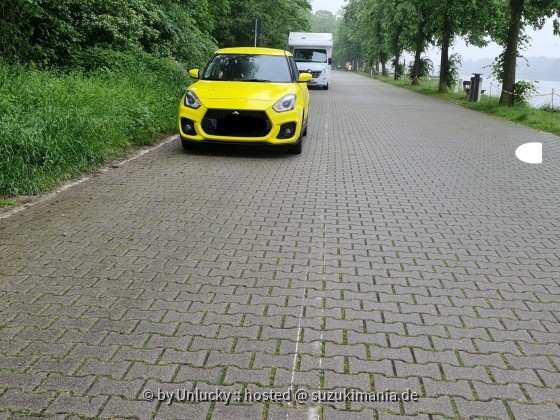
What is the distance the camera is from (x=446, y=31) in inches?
1320

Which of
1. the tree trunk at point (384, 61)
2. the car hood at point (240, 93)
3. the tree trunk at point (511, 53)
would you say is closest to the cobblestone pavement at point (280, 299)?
the car hood at point (240, 93)

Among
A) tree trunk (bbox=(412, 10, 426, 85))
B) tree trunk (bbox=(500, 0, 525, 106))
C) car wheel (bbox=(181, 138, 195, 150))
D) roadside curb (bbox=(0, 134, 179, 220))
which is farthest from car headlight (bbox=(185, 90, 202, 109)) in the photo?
tree trunk (bbox=(412, 10, 426, 85))

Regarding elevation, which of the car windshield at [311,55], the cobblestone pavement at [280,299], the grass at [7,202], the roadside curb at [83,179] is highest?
the car windshield at [311,55]

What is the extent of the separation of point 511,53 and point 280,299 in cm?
2161

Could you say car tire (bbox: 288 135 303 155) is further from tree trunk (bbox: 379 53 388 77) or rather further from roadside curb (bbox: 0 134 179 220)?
tree trunk (bbox: 379 53 388 77)

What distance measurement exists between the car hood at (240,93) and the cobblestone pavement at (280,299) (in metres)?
1.88

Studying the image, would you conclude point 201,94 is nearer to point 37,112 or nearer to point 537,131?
point 37,112

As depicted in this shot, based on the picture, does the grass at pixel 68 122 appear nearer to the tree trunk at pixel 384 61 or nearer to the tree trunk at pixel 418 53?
the tree trunk at pixel 418 53

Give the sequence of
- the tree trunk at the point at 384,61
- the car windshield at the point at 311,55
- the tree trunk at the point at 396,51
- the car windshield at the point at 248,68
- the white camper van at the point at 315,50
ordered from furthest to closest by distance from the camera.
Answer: the tree trunk at the point at 384,61, the tree trunk at the point at 396,51, the car windshield at the point at 311,55, the white camper van at the point at 315,50, the car windshield at the point at 248,68

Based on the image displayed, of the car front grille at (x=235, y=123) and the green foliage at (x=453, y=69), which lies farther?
the green foliage at (x=453, y=69)

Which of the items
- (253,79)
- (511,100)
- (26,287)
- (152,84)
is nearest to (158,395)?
(26,287)

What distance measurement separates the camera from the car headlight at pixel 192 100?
10.3 metres

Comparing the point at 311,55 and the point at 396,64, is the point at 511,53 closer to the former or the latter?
the point at 311,55

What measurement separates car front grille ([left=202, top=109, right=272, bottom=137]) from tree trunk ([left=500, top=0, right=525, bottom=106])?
51.8 feet
